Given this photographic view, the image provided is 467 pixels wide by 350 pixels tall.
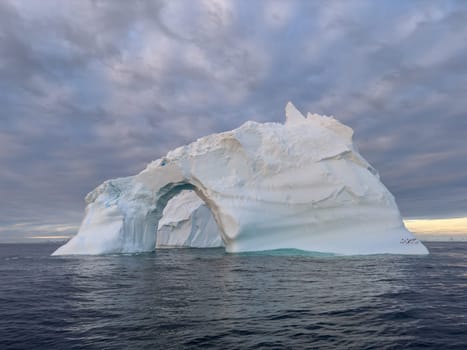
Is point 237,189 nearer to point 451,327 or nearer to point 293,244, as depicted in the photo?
point 293,244

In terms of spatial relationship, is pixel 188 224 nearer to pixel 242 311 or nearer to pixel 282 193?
pixel 282 193

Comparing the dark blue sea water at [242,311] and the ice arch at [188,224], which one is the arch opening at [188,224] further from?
the dark blue sea water at [242,311]

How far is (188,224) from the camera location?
48844mm

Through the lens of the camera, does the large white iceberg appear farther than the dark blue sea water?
Yes

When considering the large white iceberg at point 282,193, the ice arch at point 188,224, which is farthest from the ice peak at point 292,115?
the ice arch at point 188,224

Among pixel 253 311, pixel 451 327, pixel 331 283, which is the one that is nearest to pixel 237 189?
pixel 331 283

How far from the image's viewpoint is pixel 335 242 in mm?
24375

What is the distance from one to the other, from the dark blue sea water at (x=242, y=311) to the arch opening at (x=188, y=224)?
31.0 m

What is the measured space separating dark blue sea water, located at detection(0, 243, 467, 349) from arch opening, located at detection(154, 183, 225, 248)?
3097 centimetres

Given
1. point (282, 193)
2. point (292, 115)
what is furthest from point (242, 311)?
point (292, 115)

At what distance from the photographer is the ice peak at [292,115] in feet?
101

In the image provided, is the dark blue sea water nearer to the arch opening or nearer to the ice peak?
the ice peak

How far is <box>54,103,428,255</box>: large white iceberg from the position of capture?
81.4 feet

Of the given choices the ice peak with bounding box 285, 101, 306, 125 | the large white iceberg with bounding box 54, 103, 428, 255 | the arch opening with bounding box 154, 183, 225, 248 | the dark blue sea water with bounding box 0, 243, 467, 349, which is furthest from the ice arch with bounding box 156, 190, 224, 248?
the dark blue sea water with bounding box 0, 243, 467, 349
